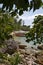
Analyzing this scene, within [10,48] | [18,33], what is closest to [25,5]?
[10,48]

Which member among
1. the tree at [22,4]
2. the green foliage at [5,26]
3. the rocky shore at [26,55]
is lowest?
the tree at [22,4]

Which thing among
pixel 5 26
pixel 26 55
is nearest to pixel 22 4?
pixel 5 26

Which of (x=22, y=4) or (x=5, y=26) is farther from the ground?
(x=5, y=26)

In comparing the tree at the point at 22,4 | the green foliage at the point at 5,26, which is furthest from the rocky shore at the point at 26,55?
the tree at the point at 22,4

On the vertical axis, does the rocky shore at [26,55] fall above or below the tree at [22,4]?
above

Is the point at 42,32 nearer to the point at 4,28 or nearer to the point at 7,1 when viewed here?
the point at 4,28

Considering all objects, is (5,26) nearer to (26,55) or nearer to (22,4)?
(22,4)

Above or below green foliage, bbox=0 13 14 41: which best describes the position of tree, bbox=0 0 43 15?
below

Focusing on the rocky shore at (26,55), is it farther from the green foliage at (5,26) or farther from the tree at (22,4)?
the tree at (22,4)

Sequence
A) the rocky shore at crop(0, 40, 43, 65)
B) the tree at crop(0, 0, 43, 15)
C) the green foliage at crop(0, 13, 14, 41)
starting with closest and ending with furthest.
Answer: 1. the tree at crop(0, 0, 43, 15)
2. the green foliage at crop(0, 13, 14, 41)
3. the rocky shore at crop(0, 40, 43, 65)

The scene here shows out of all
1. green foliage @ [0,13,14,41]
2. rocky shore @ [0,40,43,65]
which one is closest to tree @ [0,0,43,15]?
green foliage @ [0,13,14,41]

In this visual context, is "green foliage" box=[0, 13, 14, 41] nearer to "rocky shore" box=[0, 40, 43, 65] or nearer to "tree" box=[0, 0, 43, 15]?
"tree" box=[0, 0, 43, 15]

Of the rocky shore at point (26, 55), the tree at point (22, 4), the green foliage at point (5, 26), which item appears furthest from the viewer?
the rocky shore at point (26, 55)

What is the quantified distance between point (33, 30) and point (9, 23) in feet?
8.17
